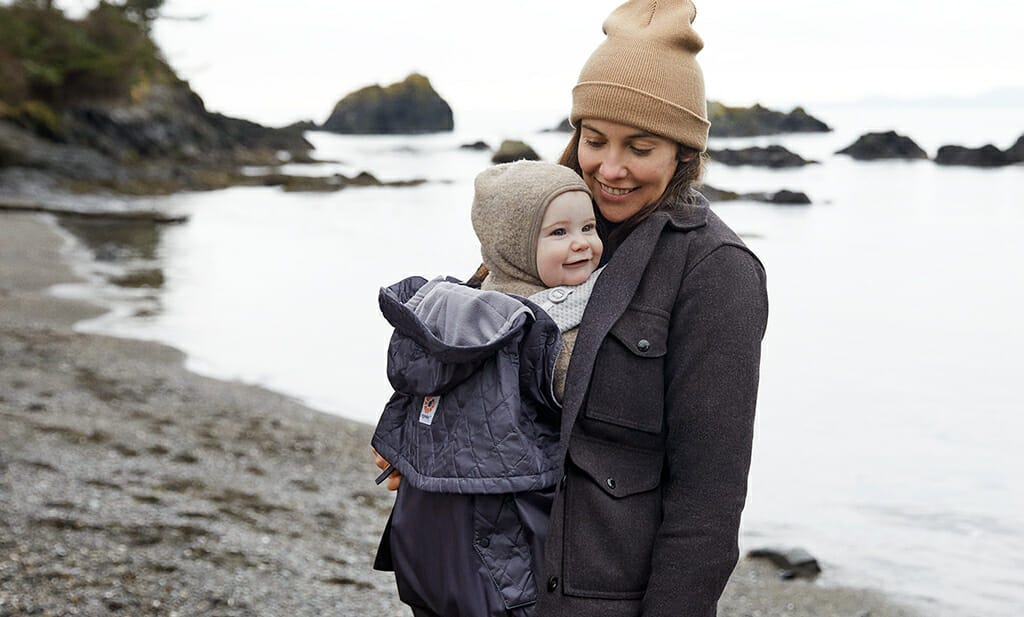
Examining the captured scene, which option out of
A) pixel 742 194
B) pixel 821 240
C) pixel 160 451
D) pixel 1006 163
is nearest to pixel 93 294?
pixel 160 451

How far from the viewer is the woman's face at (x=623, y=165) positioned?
2.21m

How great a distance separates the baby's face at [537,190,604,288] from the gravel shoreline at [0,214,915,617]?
11.2 ft

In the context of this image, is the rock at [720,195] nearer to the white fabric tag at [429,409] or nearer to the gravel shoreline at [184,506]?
the gravel shoreline at [184,506]

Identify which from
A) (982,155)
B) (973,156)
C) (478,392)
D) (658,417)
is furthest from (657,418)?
(973,156)

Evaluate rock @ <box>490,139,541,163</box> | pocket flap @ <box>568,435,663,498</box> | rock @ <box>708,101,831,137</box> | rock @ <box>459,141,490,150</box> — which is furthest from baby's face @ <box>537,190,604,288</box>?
rock @ <box>459,141,490,150</box>

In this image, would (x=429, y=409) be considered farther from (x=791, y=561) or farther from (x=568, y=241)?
(x=791, y=561)

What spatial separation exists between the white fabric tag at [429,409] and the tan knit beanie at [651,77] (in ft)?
2.43

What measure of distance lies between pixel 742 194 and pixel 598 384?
3990 centimetres

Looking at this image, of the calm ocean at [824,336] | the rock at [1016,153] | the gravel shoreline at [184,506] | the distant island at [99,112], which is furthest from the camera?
the rock at [1016,153]

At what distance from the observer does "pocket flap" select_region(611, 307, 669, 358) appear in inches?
80.7

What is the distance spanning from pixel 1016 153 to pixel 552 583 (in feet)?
206

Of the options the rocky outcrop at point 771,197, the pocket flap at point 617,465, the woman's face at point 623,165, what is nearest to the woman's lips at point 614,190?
the woman's face at point 623,165

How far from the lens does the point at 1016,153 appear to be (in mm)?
56781

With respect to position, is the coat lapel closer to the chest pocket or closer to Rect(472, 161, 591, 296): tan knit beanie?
the chest pocket
